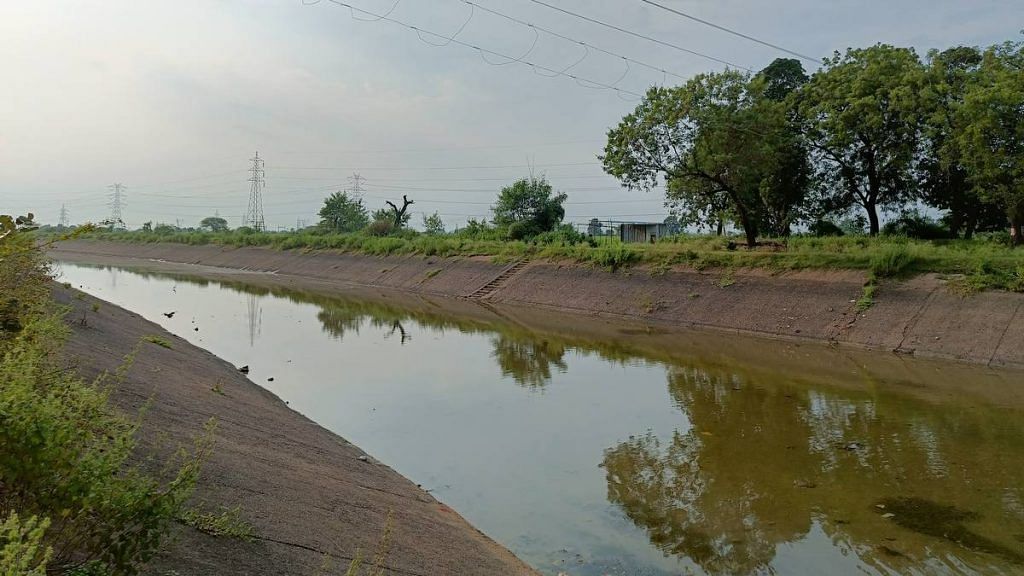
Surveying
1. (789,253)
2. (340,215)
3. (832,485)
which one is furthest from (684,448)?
(340,215)

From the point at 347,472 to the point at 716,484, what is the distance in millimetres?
4145

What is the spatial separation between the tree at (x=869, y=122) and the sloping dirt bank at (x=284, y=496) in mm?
26970

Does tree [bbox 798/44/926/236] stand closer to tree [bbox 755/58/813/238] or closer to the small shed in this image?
tree [bbox 755/58/813/238]

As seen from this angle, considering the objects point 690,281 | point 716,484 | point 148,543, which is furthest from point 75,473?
point 690,281

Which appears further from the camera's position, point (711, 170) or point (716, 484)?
point (711, 170)

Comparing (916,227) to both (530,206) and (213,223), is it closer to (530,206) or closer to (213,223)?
(530,206)

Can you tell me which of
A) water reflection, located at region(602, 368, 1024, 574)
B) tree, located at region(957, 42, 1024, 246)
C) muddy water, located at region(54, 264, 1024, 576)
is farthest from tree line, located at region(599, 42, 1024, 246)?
water reflection, located at region(602, 368, 1024, 574)

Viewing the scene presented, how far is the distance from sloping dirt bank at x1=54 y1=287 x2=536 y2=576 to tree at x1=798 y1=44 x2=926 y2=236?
2697 cm

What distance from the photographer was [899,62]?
2783 cm

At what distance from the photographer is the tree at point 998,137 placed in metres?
22.4

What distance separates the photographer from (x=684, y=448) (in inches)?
351

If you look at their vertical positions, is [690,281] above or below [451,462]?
above

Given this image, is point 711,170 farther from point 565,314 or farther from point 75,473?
point 75,473

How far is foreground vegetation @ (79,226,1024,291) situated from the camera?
1823cm
